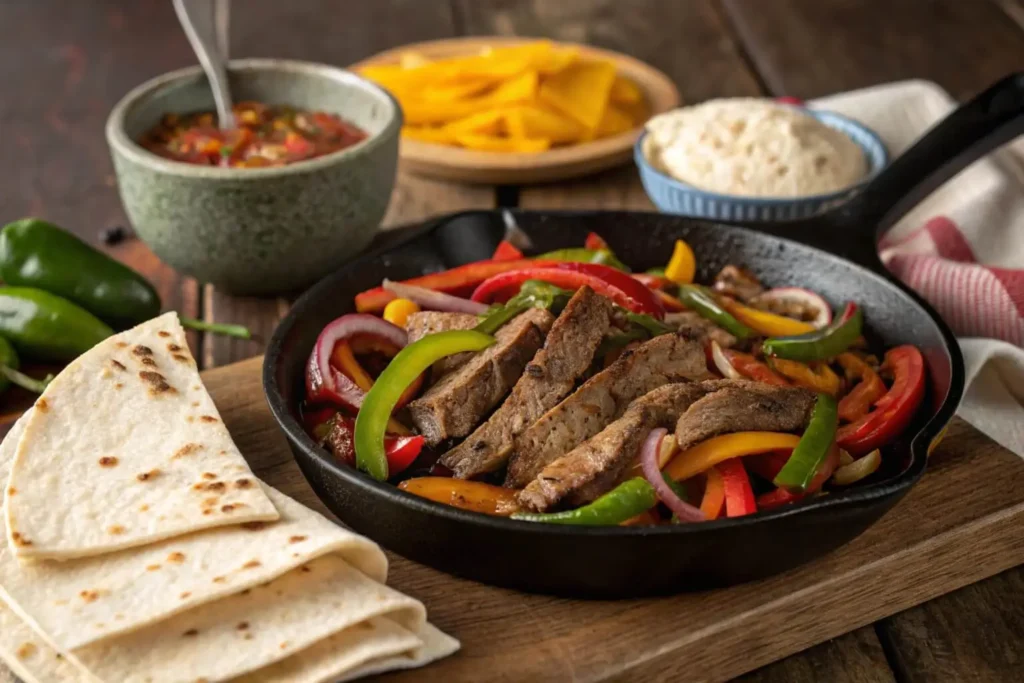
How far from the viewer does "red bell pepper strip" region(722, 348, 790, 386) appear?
355 centimetres

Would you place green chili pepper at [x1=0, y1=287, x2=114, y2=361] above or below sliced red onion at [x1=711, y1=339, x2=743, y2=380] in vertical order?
above

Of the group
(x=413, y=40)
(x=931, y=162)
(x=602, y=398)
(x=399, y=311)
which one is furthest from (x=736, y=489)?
(x=413, y=40)

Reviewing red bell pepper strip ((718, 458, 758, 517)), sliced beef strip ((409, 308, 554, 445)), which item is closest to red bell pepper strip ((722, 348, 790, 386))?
red bell pepper strip ((718, 458, 758, 517))

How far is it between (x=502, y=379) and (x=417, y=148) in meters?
2.51

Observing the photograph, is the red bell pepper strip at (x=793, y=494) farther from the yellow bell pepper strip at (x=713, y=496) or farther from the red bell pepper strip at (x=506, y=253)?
the red bell pepper strip at (x=506, y=253)

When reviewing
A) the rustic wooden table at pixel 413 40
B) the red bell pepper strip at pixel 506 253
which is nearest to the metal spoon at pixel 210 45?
the rustic wooden table at pixel 413 40

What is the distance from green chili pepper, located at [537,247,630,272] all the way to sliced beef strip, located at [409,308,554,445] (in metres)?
0.55

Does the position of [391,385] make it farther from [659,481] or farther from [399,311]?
[659,481]

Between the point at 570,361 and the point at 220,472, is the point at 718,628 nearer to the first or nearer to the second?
the point at 570,361

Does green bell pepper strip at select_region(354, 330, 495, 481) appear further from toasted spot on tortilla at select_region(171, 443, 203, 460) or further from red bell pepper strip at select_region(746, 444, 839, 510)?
red bell pepper strip at select_region(746, 444, 839, 510)

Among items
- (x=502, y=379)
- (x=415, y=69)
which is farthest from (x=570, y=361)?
(x=415, y=69)

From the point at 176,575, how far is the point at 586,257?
1.94 metres

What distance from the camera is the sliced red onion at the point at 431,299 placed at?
150 inches

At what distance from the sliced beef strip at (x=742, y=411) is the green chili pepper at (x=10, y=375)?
2.36 metres
